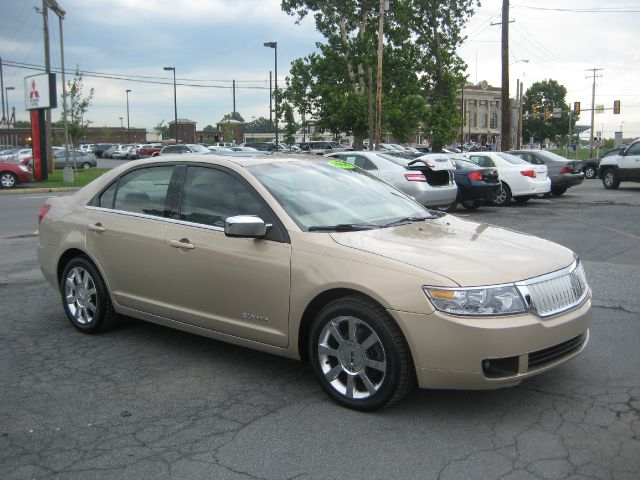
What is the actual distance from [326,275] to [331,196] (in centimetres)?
95

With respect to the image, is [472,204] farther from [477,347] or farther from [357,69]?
[357,69]

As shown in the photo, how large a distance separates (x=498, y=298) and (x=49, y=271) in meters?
4.18

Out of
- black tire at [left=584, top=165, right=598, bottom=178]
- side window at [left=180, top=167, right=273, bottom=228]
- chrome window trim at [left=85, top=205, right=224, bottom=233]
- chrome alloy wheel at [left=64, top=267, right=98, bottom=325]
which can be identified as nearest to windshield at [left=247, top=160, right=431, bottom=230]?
side window at [left=180, top=167, right=273, bottom=228]

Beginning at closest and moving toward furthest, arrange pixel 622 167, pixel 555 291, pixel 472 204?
pixel 555 291, pixel 472 204, pixel 622 167

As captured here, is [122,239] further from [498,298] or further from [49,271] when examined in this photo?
[498,298]

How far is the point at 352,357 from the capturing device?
3.73 meters

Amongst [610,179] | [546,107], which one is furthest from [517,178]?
[546,107]

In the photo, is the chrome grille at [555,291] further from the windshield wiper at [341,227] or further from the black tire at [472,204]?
the black tire at [472,204]

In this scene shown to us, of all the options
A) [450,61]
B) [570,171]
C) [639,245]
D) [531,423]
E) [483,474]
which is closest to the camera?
[483,474]

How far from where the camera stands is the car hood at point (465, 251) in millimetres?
3490

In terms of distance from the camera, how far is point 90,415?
3764mm

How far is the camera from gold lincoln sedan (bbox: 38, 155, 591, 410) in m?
3.43

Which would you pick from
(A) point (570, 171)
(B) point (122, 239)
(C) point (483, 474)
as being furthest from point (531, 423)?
(A) point (570, 171)

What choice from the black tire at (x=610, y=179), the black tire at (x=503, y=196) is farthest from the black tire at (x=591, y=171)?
the black tire at (x=503, y=196)
